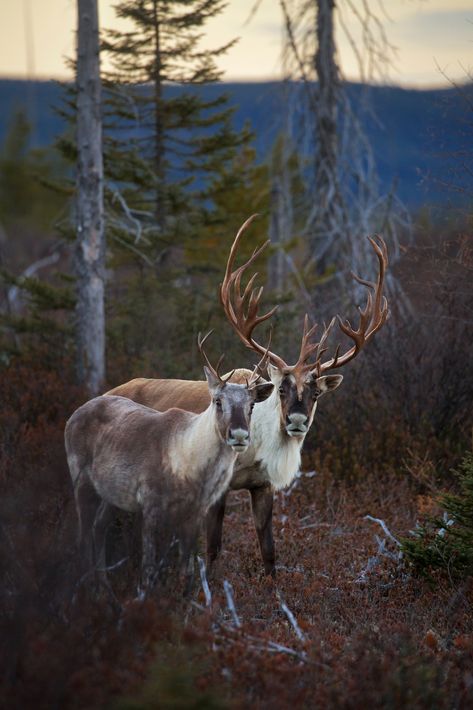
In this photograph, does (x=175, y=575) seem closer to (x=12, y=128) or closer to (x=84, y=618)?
(x=84, y=618)

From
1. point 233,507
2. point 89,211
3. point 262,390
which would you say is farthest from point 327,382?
point 89,211

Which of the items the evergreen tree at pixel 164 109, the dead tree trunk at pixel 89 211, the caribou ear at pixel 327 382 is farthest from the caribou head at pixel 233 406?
the evergreen tree at pixel 164 109

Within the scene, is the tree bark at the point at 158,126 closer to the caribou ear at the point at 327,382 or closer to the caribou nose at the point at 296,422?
the caribou ear at the point at 327,382

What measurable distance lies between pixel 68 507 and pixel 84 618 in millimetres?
1915

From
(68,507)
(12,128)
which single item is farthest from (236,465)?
(12,128)

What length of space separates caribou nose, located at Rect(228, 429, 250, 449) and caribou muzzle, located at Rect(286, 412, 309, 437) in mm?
1214

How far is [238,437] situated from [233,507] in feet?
11.4

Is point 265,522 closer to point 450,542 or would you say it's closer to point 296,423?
point 296,423

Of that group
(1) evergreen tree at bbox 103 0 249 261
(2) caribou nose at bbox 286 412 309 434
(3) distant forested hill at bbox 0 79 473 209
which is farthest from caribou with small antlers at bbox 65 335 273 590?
(1) evergreen tree at bbox 103 0 249 261

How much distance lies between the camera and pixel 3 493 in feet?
17.9

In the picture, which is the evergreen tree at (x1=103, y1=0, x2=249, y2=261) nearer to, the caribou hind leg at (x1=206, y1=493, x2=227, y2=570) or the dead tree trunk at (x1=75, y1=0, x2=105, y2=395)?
the dead tree trunk at (x1=75, y1=0, x2=105, y2=395)

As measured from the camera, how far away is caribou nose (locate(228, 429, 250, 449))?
5496 mm

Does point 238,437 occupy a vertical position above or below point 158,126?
below

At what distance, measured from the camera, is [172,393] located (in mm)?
7531
